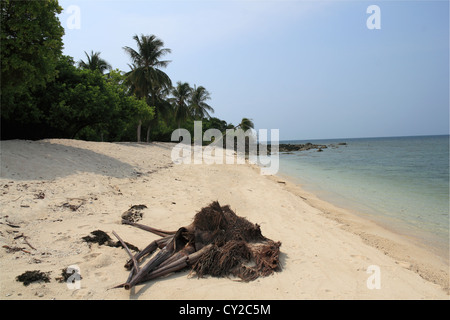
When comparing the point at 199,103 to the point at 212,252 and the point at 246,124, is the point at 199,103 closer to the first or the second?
the point at 246,124

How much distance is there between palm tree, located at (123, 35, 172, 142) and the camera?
27.3 metres

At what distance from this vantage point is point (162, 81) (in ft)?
94.2

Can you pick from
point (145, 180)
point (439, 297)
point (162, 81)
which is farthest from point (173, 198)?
point (162, 81)

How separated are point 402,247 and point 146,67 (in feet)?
93.6

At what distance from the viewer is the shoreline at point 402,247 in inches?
175

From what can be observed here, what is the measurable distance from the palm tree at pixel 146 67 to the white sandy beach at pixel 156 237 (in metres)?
19.8

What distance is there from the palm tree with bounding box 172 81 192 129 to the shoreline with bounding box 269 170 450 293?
30925mm

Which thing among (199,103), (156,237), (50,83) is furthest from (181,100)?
(156,237)

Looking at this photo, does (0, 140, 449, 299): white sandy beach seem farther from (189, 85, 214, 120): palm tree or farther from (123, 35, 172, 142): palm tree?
(189, 85, 214, 120): palm tree

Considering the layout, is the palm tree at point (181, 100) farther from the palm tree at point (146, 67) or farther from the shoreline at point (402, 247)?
the shoreline at point (402, 247)

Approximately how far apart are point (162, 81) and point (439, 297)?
29345 mm

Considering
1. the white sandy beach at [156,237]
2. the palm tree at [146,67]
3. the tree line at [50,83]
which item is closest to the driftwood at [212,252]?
the white sandy beach at [156,237]

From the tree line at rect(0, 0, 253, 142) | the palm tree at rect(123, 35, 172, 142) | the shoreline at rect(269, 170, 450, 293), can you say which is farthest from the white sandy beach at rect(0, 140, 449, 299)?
the palm tree at rect(123, 35, 172, 142)

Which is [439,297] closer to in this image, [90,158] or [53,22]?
[90,158]
